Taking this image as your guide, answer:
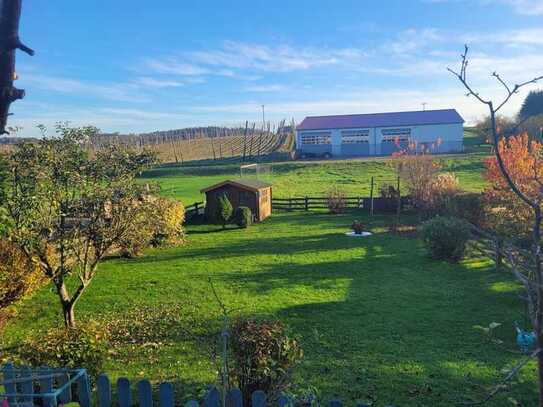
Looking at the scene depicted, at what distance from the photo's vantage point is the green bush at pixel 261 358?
17.6 feet

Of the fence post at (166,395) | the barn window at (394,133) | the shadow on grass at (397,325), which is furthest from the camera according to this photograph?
the barn window at (394,133)

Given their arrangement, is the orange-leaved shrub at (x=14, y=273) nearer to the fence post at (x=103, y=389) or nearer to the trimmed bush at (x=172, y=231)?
the fence post at (x=103, y=389)

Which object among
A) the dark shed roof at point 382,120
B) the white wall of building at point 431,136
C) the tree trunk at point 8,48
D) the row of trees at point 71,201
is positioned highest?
the dark shed roof at point 382,120

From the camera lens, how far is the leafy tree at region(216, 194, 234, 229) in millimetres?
23844

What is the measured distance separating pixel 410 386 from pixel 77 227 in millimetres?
6357

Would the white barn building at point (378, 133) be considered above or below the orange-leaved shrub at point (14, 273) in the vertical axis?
above

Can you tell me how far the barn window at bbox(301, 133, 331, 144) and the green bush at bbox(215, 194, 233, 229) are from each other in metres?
37.3

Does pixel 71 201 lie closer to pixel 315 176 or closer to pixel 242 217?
pixel 242 217

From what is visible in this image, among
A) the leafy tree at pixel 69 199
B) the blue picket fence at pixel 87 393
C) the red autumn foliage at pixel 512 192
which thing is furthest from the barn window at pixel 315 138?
the blue picket fence at pixel 87 393

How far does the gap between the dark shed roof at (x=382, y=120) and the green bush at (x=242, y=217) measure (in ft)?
124

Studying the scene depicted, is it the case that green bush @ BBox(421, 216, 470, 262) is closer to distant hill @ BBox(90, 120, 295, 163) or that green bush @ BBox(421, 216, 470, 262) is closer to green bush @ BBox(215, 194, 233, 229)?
green bush @ BBox(215, 194, 233, 229)

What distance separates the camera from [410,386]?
650 centimetres

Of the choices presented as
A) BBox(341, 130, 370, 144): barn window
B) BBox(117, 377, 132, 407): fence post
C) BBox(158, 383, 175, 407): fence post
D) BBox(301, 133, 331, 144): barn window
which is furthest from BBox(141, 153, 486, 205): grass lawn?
BBox(158, 383, 175, 407): fence post

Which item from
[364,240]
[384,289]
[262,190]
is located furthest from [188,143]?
[384,289]
